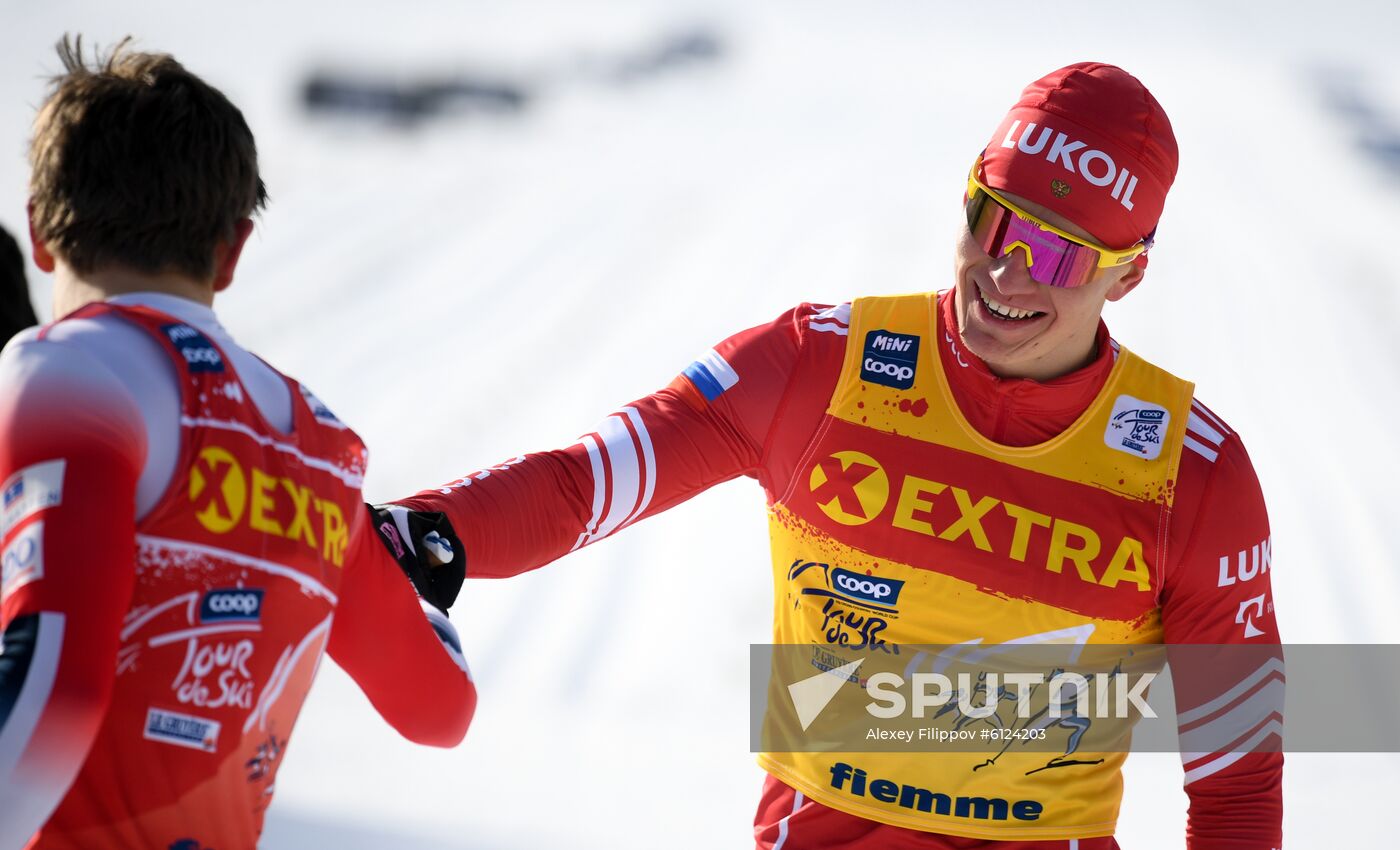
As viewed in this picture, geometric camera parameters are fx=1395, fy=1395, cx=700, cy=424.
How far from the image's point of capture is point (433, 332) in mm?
8938

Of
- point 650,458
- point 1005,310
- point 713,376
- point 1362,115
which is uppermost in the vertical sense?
point 1362,115

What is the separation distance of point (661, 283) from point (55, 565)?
8.83m

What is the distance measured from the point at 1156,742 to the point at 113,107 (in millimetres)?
4152

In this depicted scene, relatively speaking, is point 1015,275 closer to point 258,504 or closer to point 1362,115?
point 258,504

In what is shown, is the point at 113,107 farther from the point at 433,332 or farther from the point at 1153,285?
the point at 1153,285

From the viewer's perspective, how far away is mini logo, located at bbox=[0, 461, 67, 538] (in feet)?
4.08

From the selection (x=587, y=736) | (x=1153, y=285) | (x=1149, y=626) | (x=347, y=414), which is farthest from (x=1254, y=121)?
(x=1149, y=626)

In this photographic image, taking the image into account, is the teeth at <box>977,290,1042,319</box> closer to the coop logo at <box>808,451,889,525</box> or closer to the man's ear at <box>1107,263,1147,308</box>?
the man's ear at <box>1107,263,1147,308</box>

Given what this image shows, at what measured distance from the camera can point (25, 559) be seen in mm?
1240

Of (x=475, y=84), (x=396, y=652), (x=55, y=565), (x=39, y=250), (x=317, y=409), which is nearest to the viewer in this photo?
(x=55, y=565)

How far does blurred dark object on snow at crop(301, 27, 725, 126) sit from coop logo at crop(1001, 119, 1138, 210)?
1034 centimetres

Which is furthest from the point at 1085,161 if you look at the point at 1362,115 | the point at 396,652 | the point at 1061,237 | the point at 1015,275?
the point at 1362,115

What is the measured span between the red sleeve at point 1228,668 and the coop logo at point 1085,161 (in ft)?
1.72

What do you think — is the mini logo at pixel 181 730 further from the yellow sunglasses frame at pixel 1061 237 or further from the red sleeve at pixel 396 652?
the yellow sunglasses frame at pixel 1061 237
